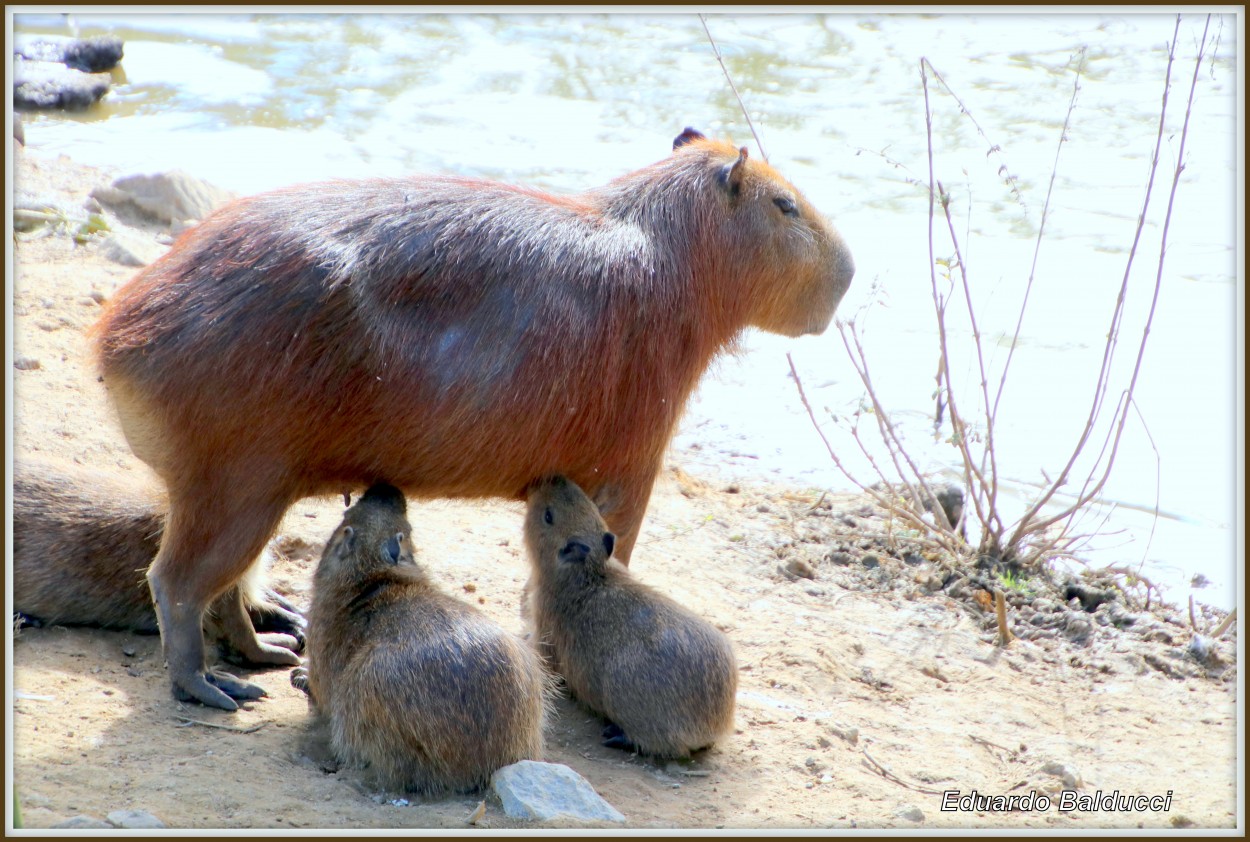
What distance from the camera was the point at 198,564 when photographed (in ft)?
13.8

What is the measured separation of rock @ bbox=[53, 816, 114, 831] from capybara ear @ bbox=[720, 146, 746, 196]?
10.4ft

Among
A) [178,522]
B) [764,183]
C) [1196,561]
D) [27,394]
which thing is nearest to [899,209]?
[1196,561]

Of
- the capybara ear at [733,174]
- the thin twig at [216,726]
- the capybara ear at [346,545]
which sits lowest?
the thin twig at [216,726]

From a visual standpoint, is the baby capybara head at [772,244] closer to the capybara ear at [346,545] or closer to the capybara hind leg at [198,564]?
the capybara ear at [346,545]

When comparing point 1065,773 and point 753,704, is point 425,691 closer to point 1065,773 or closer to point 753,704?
point 753,704

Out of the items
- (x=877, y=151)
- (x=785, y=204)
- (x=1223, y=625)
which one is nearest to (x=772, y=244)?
(x=785, y=204)

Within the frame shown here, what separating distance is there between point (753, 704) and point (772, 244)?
6.04 feet

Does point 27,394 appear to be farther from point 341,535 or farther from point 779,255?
point 779,255

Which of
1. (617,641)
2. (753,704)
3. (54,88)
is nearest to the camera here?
(617,641)

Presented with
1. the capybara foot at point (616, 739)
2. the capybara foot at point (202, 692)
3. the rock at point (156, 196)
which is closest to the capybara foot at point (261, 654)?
the capybara foot at point (202, 692)

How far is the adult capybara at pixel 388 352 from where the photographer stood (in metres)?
4.09

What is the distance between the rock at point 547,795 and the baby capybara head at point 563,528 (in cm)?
100

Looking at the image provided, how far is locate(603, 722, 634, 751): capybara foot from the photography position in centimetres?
448

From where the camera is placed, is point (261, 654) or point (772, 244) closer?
point (261, 654)
